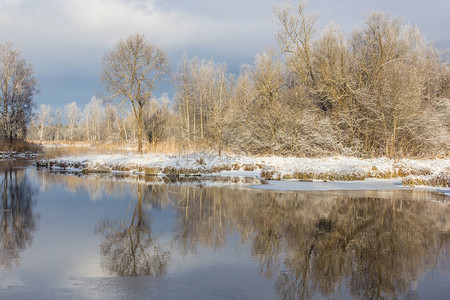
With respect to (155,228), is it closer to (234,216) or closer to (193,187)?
(234,216)

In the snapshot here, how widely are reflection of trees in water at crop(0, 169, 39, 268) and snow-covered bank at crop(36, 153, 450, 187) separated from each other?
335 inches

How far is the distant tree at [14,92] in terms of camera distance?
135 ft

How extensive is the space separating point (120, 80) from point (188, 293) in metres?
30.0

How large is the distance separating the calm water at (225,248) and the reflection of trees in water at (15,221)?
2 centimetres

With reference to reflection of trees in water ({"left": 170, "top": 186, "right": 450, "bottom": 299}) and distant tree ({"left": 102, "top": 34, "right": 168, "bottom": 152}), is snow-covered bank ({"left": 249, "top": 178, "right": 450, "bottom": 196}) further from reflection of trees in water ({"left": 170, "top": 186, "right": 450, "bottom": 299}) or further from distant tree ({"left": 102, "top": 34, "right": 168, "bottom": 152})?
distant tree ({"left": 102, "top": 34, "right": 168, "bottom": 152})

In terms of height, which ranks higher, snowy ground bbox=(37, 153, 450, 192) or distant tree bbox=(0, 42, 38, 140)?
distant tree bbox=(0, 42, 38, 140)

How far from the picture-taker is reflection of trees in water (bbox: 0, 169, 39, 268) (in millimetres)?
6145

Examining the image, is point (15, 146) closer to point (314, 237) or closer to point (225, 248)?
point (225, 248)

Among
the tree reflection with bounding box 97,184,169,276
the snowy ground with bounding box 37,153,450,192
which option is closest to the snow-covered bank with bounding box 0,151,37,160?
the snowy ground with bounding box 37,153,450,192

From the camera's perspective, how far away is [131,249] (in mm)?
6535

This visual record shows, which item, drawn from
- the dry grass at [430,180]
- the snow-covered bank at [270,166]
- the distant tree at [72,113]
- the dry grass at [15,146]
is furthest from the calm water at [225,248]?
the distant tree at [72,113]

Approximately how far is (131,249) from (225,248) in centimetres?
171

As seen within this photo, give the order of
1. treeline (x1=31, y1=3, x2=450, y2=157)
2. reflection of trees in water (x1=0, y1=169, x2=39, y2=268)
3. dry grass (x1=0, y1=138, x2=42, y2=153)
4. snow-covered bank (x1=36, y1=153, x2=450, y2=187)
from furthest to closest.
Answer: dry grass (x1=0, y1=138, x2=42, y2=153) < treeline (x1=31, y1=3, x2=450, y2=157) < snow-covered bank (x1=36, y1=153, x2=450, y2=187) < reflection of trees in water (x1=0, y1=169, x2=39, y2=268)

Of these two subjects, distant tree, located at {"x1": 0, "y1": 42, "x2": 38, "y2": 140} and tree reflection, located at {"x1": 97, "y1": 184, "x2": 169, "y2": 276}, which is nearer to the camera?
tree reflection, located at {"x1": 97, "y1": 184, "x2": 169, "y2": 276}
